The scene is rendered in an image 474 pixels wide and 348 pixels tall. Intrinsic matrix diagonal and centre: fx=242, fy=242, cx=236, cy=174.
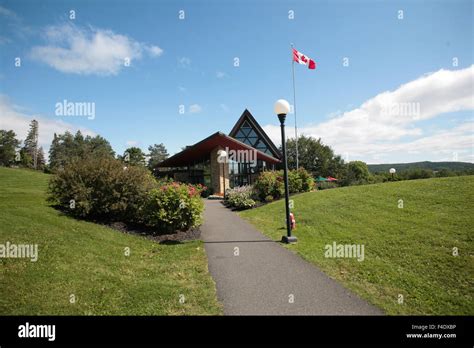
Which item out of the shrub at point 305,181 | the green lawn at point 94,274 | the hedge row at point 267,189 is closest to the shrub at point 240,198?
the hedge row at point 267,189

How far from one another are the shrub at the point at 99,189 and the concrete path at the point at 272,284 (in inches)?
154

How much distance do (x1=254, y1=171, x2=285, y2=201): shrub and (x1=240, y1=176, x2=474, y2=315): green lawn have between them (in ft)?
16.4

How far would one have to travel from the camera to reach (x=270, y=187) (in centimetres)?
1770

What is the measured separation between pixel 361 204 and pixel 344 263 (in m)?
6.06

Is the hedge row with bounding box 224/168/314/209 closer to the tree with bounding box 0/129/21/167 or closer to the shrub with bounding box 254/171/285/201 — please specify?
the shrub with bounding box 254/171/285/201

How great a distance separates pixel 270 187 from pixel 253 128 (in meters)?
23.4

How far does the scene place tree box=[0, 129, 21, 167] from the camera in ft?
194

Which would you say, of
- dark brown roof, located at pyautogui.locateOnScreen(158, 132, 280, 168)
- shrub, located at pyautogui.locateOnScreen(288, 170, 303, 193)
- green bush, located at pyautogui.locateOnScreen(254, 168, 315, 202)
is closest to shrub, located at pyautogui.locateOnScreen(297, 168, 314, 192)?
green bush, located at pyautogui.locateOnScreen(254, 168, 315, 202)

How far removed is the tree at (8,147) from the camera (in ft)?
194
